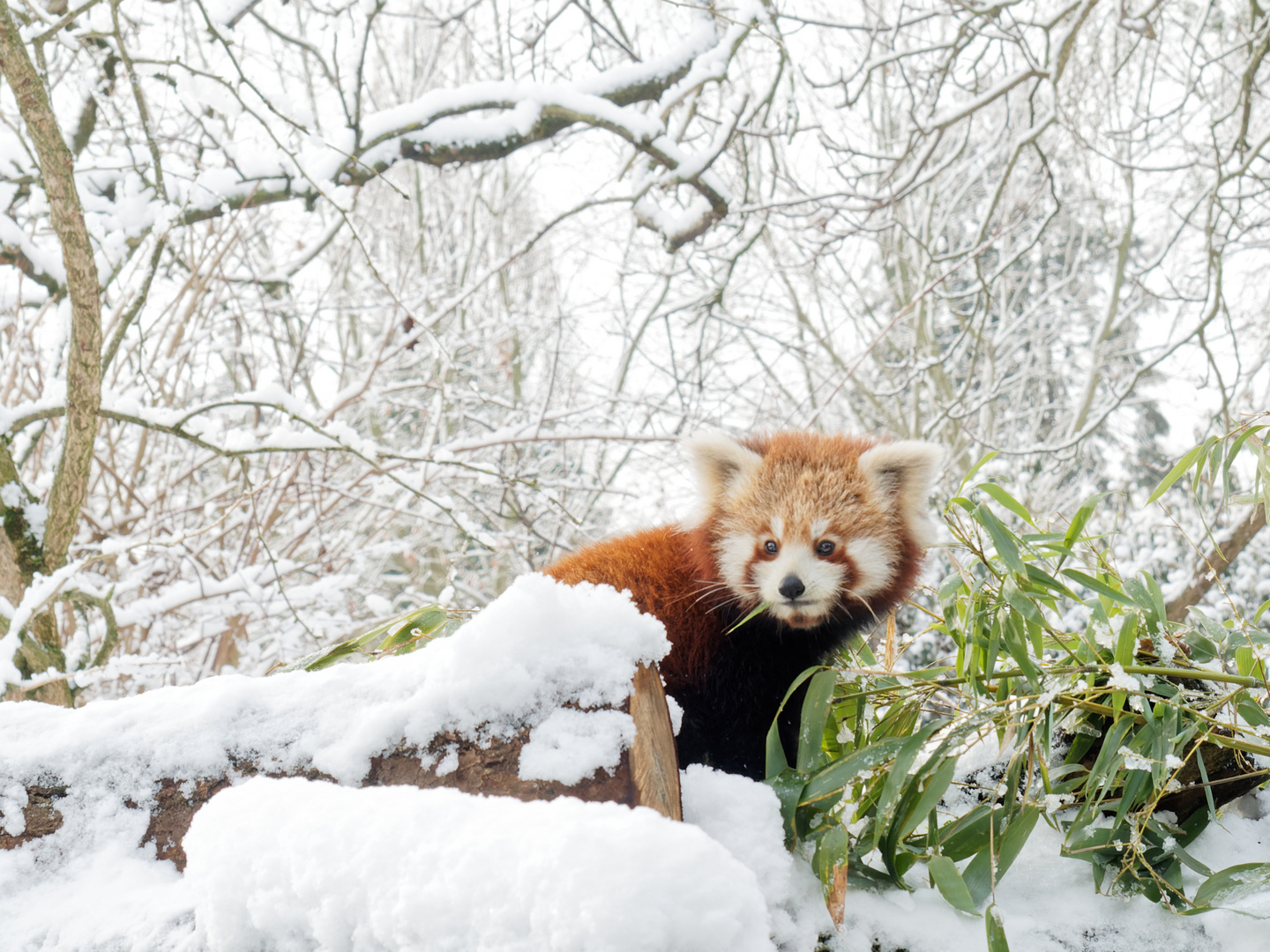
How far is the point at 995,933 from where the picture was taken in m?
1.14

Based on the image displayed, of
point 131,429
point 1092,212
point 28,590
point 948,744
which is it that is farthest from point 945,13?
point 1092,212

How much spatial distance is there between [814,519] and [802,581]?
0.54 ft

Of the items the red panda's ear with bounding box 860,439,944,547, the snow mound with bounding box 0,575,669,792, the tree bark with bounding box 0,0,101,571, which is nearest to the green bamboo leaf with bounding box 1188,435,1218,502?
the red panda's ear with bounding box 860,439,944,547

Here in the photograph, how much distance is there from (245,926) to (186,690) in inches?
19.0

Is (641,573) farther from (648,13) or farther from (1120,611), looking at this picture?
(648,13)

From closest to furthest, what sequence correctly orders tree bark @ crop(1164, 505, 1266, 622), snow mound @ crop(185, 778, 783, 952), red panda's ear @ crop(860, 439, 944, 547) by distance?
snow mound @ crop(185, 778, 783, 952) < red panda's ear @ crop(860, 439, 944, 547) < tree bark @ crop(1164, 505, 1266, 622)

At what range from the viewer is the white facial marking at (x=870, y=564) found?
1.90 meters

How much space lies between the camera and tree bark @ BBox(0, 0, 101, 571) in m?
2.00

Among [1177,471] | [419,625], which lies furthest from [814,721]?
[419,625]

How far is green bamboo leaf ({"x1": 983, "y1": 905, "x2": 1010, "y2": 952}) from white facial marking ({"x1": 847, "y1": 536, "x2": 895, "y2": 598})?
0.79m

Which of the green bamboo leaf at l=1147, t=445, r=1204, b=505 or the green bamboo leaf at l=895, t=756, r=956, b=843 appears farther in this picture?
the green bamboo leaf at l=1147, t=445, r=1204, b=505

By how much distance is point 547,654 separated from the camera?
120cm

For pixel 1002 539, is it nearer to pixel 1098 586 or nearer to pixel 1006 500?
pixel 1006 500

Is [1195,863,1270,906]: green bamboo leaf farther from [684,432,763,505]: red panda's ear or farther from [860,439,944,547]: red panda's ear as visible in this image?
[684,432,763,505]: red panda's ear
